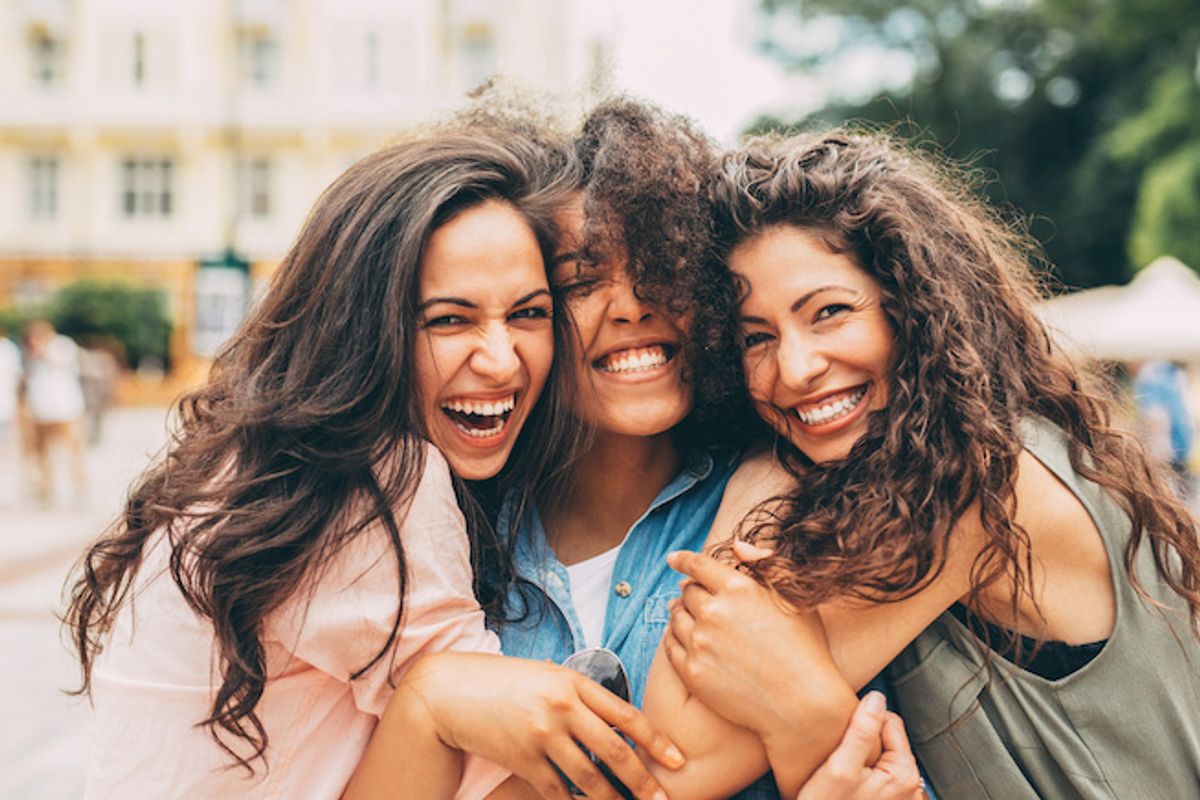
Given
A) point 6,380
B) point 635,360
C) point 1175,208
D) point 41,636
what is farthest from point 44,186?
point 635,360

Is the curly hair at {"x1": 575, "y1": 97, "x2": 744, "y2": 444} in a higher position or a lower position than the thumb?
higher

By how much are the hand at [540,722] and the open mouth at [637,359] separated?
0.76 m

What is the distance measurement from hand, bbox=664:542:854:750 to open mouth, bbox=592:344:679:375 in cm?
61

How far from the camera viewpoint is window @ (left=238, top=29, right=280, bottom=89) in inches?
1075

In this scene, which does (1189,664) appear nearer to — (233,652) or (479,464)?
(479,464)

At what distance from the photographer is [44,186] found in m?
27.7

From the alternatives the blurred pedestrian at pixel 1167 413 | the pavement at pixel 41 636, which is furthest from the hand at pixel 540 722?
the blurred pedestrian at pixel 1167 413

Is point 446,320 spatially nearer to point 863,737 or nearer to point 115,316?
point 863,737

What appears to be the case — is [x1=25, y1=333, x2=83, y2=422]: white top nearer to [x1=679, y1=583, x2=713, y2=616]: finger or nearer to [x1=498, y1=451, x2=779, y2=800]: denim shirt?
[x1=498, y1=451, x2=779, y2=800]: denim shirt

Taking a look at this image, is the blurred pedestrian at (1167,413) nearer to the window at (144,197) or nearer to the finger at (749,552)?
the finger at (749,552)

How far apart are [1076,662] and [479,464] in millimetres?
1312

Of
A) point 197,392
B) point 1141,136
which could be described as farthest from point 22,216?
point 197,392

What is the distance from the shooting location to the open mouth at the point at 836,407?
2.26m

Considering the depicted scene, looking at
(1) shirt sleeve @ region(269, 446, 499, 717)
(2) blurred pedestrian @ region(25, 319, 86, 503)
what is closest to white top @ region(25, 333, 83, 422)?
(2) blurred pedestrian @ region(25, 319, 86, 503)
